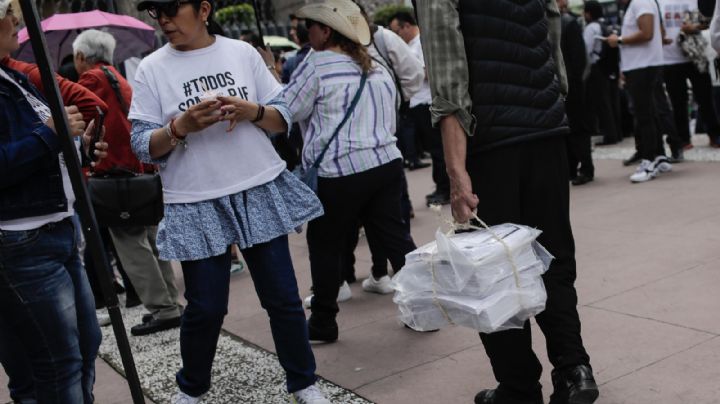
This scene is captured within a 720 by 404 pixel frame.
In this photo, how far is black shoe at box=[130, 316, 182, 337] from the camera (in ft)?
19.0

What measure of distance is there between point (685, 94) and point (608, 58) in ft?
3.36

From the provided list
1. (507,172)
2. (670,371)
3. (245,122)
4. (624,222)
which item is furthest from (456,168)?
(624,222)

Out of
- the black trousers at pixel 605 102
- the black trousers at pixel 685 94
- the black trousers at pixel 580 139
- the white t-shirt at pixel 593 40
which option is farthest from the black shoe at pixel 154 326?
the white t-shirt at pixel 593 40

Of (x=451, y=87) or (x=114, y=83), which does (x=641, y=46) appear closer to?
(x=114, y=83)

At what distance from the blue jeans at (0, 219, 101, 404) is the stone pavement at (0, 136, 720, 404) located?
1.27m

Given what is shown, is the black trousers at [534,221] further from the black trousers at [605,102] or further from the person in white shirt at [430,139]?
the black trousers at [605,102]

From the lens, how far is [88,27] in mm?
7559

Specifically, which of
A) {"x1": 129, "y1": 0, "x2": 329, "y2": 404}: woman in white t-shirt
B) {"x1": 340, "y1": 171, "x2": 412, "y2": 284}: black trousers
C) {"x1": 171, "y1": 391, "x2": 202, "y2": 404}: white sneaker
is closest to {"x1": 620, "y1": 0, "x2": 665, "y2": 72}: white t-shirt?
{"x1": 340, "y1": 171, "x2": 412, "y2": 284}: black trousers

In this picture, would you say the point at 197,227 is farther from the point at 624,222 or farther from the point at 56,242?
the point at 624,222

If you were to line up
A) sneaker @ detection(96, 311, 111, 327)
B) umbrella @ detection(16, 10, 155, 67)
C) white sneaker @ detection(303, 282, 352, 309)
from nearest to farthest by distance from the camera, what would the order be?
white sneaker @ detection(303, 282, 352, 309) < sneaker @ detection(96, 311, 111, 327) < umbrella @ detection(16, 10, 155, 67)

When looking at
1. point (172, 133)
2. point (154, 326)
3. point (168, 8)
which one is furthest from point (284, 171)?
point (154, 326)

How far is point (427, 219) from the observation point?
8.50 m

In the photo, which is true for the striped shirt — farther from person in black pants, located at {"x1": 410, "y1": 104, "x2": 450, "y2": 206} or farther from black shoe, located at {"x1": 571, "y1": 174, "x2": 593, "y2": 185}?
black shoe, located at {"x1": 571, "y1": 174, "x2": 593, "y2": 185}

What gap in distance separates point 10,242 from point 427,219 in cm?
575
